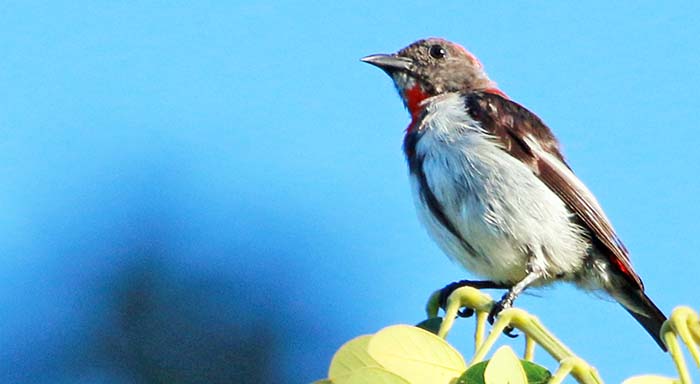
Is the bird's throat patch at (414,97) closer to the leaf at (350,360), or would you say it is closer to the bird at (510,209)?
the bird at (510,209)

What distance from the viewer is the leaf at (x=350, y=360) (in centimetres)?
171

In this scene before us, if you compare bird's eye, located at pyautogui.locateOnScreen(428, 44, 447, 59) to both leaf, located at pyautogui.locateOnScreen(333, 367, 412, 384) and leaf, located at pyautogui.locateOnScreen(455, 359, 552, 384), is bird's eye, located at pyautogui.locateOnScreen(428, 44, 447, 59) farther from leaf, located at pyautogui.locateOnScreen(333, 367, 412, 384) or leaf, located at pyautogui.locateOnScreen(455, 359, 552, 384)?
leaf, located at pyautogui.locateOnScreen(333, 367, 412, 384)

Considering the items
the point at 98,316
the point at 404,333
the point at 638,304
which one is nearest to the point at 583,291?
the point at 638,304

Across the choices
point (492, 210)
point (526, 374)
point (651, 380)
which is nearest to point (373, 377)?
A: point (526, 374)

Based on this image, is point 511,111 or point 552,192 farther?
point 511,111

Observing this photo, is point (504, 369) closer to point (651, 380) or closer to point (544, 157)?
point (651, 380)

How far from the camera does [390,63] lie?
18.5 feet

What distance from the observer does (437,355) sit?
1.73 meters

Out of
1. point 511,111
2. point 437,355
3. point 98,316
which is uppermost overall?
point 511,111

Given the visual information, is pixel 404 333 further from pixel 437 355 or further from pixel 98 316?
pixel 98 316

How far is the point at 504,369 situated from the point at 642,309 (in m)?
3.27

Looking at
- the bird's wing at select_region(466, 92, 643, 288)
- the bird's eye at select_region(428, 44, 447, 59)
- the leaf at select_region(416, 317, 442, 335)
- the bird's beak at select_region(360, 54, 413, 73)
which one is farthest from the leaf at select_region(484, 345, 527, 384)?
the bird's eye at select_region(428, 44, 447, 59)

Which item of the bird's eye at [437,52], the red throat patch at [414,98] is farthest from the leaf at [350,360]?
the bird's eye at [437,52]

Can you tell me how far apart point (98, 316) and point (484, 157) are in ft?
6.85
